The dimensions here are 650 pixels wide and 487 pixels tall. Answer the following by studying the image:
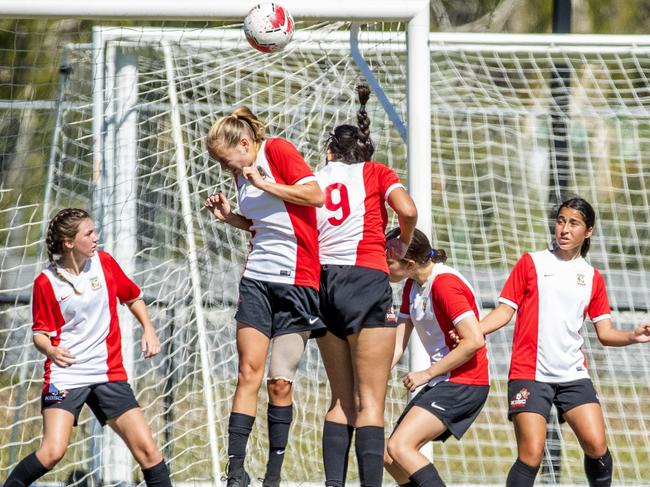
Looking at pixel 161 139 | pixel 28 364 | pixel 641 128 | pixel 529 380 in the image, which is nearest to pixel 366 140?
pixel 529 380

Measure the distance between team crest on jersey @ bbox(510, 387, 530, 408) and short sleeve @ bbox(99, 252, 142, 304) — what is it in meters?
1.82

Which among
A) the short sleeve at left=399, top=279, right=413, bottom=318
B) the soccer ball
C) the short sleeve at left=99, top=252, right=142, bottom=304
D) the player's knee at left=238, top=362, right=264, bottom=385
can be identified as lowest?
the player's knee at left=238, top=362, right=264, bottom=385

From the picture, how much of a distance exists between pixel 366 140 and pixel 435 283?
0.70 meters

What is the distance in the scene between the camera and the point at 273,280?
15.1ft

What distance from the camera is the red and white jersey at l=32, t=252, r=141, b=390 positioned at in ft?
16.4

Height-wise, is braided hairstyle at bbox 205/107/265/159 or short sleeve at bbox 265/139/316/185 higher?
braided hairstyle at bbox 205/107/265/159

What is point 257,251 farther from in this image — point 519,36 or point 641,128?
point 641,128

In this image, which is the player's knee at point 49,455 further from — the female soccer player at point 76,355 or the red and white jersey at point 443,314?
the red and white jersey at point 443,314

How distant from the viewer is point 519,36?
6645 mm

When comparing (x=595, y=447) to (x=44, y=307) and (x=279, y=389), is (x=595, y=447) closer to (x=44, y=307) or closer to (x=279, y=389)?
(x=279, y=389)

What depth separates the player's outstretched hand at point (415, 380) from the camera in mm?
4711

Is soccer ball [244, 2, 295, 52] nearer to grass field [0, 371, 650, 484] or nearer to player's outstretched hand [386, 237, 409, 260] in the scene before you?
player's outstretched hand [386, 237, 409, 260]

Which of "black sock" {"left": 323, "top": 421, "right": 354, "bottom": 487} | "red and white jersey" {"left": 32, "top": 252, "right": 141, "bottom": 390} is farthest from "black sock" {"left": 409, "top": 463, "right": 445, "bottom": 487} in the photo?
"red and white jersey" {"left": 32, "top": 252, "right": 141, "bottom": 390}

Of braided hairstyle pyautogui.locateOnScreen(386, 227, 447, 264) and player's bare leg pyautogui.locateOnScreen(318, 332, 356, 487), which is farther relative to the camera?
braided hairstyle pyautogui.locateOnScreen(386, 227, 447, 264)
